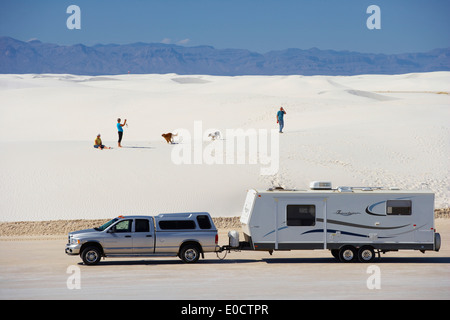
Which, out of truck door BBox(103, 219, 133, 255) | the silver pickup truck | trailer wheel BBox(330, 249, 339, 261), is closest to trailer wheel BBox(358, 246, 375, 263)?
trailer wheel BBox(330, 249, 339, 261)

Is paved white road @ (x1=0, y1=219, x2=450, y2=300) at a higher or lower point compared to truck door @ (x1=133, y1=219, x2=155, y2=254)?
lower

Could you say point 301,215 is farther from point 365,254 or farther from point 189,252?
point 189,252

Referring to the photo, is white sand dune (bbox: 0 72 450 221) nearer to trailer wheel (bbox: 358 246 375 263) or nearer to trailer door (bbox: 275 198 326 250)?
trailer door (bbox: 275 198 326 250)

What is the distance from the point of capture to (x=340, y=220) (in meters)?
20.5

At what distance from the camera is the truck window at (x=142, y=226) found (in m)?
20.3

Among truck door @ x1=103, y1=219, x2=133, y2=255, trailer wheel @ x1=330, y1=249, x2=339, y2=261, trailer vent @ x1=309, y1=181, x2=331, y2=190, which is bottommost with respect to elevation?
trailer wheel @ x1=330, y1=249, x2=339, y2=261

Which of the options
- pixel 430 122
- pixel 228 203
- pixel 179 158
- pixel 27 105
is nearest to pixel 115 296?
pixel 228 203

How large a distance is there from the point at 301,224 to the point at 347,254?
5.50ft

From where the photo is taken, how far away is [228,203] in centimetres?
3017

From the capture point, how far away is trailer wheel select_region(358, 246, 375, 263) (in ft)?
67.8

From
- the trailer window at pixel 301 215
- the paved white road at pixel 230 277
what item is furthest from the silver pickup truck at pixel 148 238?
the trailer window at pixel 301 215

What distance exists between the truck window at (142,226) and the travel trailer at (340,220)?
95.8 inches

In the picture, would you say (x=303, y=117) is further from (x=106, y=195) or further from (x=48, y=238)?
(x=48, y=238)

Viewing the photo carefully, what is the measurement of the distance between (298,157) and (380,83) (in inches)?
4297
